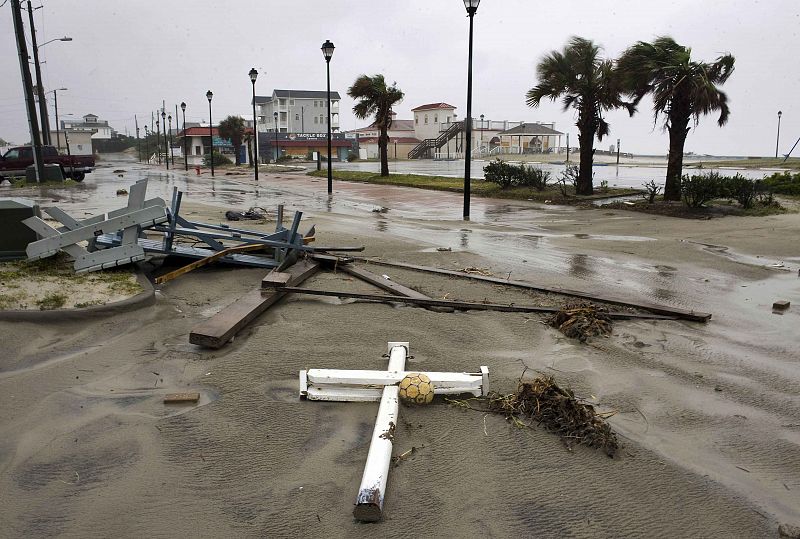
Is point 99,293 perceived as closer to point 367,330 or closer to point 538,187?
point 367,330

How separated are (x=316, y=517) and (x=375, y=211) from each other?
16031 millimetres

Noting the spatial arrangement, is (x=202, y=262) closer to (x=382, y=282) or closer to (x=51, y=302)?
(x=51, y=302)

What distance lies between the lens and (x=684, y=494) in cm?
334

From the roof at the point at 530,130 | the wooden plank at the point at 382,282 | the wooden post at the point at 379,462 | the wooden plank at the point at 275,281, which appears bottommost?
the wooden post at the point at 379,462

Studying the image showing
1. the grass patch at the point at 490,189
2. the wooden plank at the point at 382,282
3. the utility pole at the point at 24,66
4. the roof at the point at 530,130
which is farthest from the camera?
the roof at the point at 530,130

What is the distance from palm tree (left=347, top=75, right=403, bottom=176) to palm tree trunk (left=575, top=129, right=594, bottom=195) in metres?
14.0

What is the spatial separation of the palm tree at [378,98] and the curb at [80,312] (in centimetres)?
2939

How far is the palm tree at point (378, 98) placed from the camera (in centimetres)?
3556

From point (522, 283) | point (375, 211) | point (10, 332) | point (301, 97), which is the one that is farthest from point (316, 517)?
point (301, 97)

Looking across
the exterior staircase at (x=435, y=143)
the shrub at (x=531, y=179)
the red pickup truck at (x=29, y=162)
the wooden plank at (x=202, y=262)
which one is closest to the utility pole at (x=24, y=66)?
the red pickup truck at (x=29, y=162)

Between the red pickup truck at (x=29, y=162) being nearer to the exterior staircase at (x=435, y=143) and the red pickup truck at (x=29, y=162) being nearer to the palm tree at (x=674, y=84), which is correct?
the palm tree at (x=674, y=84)

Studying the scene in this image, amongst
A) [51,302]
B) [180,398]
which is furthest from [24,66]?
[180,398]

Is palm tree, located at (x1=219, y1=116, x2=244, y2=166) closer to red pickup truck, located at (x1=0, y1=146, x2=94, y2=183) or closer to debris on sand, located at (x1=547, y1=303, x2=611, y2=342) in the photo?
red pickup truck, located at (x1=0, y1=146, x2=94, y2=183)

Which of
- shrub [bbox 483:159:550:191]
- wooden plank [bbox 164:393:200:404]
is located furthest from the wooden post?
shrub [bbox 483:159:550:191]
